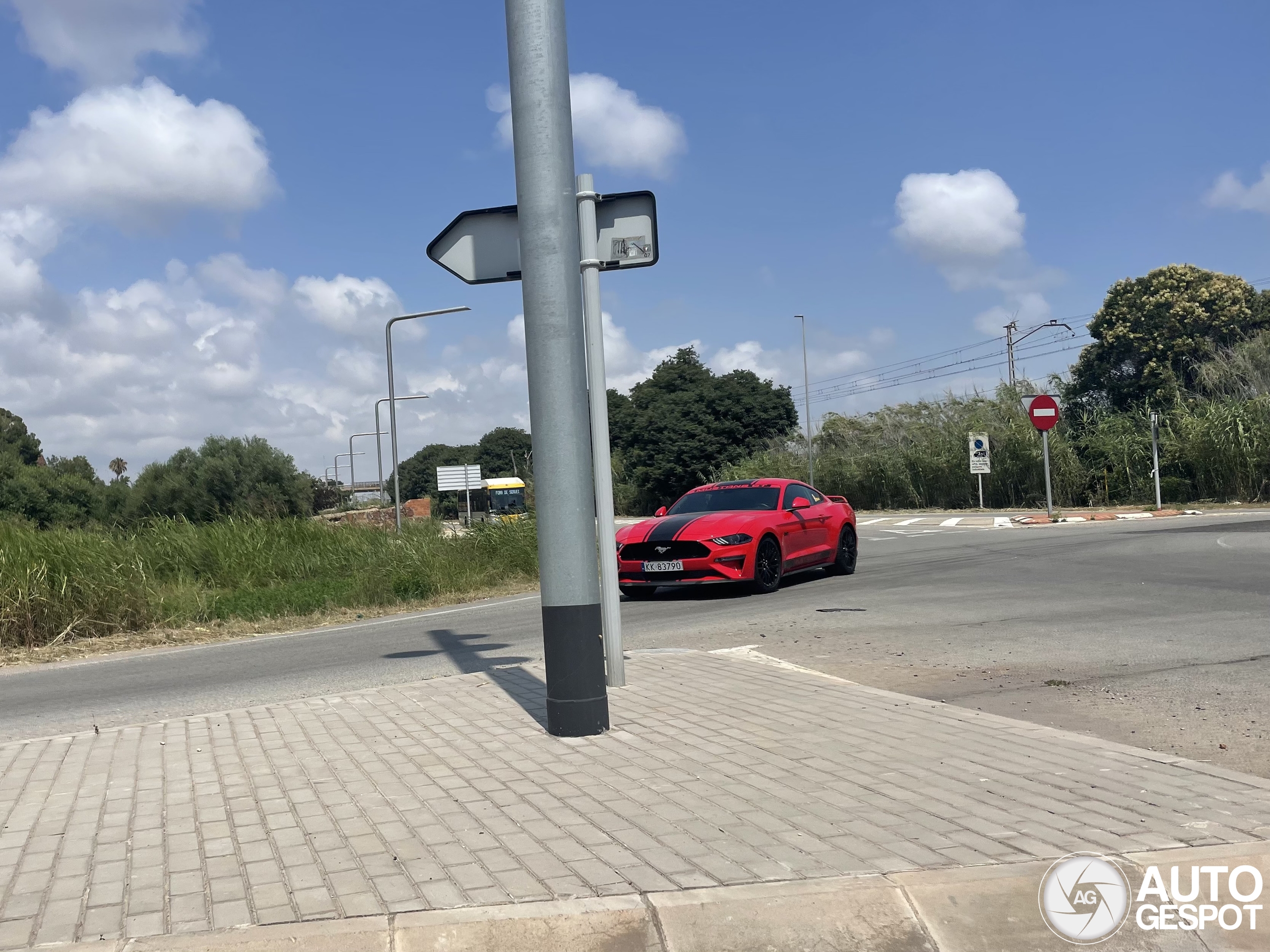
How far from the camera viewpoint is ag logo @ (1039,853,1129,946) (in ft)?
10.8

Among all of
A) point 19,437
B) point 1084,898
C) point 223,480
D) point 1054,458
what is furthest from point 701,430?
point 1084,898

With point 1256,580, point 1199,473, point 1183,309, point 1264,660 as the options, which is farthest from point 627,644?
point 1183,309

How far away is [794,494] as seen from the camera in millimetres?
15219

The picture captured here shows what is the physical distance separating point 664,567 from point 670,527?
64 cm

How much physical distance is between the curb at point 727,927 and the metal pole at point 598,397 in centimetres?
318

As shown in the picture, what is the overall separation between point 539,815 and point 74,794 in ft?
7.41

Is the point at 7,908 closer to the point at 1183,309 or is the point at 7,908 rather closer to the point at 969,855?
the point at 969,855

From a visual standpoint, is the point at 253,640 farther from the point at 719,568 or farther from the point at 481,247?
the point at 481,247

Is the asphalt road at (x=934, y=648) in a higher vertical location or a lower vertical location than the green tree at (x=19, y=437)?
lower

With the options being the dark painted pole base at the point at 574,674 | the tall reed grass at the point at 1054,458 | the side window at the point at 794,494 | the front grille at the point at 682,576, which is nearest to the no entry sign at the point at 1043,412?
the tall reed grass at the point at 1054,458

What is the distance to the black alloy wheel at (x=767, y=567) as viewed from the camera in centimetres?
1377

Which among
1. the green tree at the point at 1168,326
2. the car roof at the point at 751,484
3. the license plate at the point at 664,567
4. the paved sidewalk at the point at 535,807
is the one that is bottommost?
the paved sidewalk at the point at 535,807

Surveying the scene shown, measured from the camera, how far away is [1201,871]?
3494 mm

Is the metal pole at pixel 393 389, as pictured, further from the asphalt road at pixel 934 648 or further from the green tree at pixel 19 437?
the green tree at pixel 19 437
